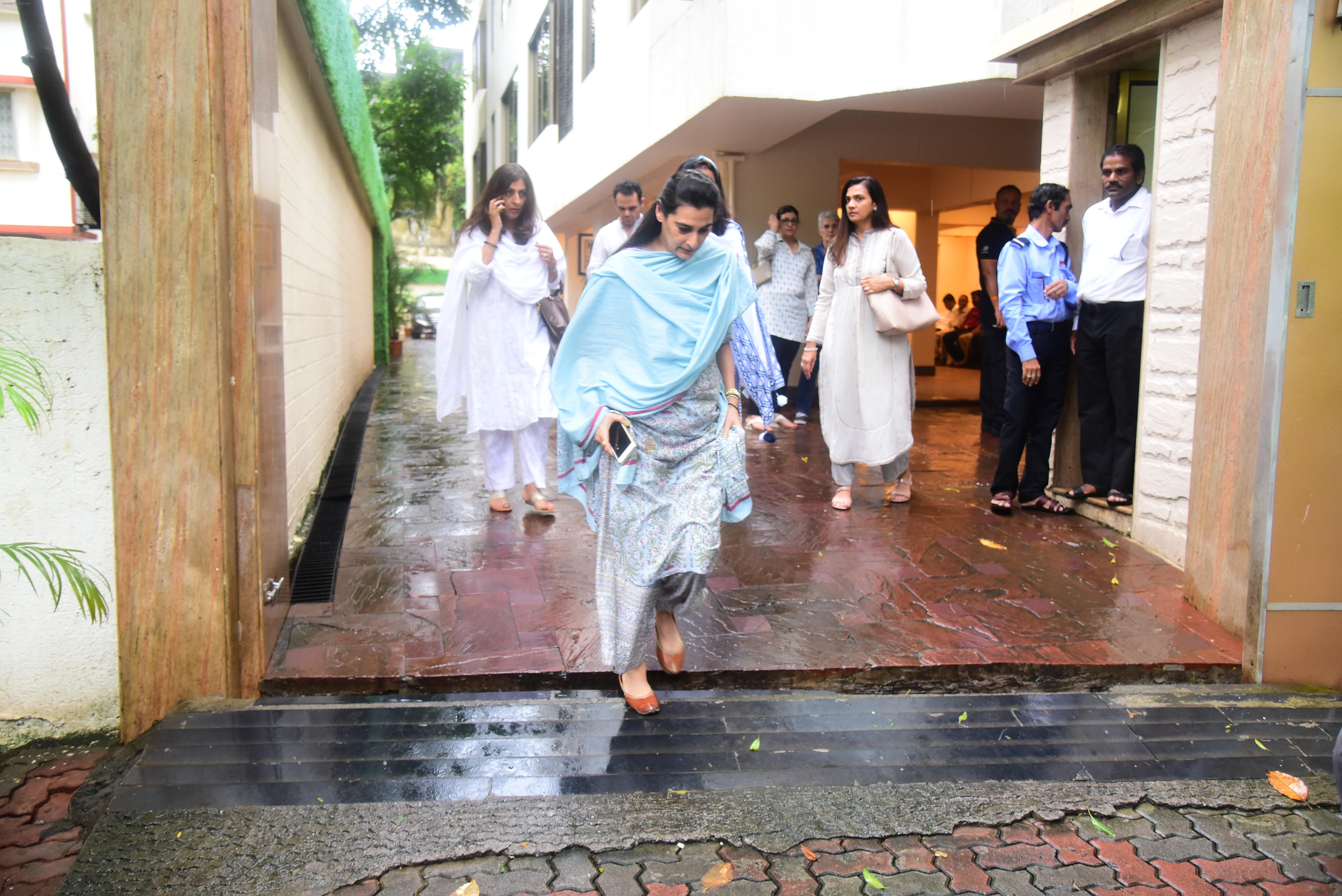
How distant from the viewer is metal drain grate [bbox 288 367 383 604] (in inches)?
175

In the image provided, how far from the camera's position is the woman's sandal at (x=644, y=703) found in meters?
3.32

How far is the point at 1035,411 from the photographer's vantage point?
19.3ft

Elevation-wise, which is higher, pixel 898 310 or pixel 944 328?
pixel 944 328

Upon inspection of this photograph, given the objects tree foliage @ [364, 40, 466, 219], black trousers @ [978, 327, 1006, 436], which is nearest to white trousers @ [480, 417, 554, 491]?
black trousers @ [978, 327, 1006, 436]

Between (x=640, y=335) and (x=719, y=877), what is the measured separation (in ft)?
5.38

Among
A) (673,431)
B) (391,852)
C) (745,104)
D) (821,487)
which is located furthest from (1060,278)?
(391,852)

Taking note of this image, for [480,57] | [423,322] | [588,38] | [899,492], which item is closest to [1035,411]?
[899,492]

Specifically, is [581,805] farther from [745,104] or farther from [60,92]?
[745,104]

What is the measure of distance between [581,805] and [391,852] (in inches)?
19.5

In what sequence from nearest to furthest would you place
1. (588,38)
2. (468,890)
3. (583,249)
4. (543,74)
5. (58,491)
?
(468,890), (58,491), (588,38), (543,74), (583,249)

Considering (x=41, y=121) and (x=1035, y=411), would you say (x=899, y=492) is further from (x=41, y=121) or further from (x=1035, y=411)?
(x=41, y=121)

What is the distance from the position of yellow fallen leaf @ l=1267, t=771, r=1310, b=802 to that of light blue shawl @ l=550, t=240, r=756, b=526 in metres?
2.03

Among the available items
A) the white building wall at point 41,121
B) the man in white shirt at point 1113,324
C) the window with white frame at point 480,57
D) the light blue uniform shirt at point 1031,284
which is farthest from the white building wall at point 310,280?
the window with white frame at point 480,57

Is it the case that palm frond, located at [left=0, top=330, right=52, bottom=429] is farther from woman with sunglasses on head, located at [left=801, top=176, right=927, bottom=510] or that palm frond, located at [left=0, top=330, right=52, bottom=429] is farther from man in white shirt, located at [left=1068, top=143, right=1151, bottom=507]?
man in white shirt, located at [left=1068, top=143, right=1151, bottom=507]
